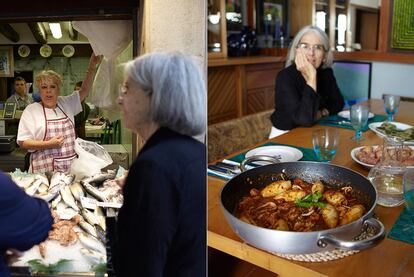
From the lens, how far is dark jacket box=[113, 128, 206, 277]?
58cm

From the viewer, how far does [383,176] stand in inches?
44.8

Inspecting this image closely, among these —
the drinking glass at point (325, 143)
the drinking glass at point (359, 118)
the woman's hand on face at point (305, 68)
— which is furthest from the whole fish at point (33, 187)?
the woman's hand on face at point (305, 68)

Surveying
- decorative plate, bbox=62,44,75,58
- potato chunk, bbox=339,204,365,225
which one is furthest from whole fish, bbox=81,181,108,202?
potato chunk, bbox=339,204,365,225

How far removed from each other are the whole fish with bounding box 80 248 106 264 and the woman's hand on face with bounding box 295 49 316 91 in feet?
5.44

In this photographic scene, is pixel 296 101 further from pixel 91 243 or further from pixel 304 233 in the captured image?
pixel 91 243

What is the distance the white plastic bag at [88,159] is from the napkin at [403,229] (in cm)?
63

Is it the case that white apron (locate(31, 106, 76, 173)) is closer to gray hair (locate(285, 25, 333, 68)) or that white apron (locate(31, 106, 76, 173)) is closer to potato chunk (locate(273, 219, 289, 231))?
potato chunk (locate(273, 219, 289, 231))

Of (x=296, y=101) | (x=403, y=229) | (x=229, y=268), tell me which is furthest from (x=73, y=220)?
(x=296, y=101)

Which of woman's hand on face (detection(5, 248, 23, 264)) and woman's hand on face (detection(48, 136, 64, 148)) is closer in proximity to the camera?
woman's hand on face (detection(5, 248, 23, 264))

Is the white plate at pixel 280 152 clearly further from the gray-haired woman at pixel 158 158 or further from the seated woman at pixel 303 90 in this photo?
the gray-haired woman at pixel 158 158

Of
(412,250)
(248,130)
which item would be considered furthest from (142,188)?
(248,130)

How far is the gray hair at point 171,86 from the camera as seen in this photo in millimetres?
580

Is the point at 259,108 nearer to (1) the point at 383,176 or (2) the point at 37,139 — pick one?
(1) the point at 383,176

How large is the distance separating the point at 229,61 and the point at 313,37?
4.18 ft
